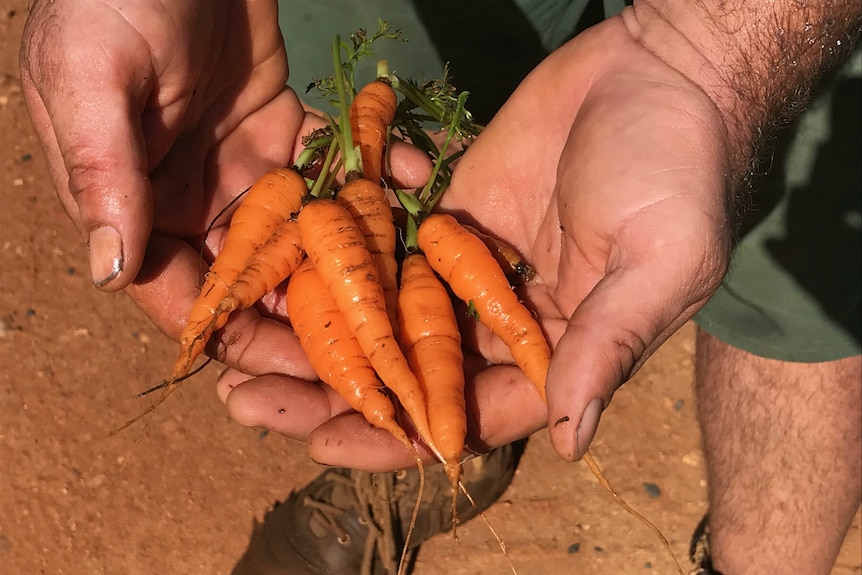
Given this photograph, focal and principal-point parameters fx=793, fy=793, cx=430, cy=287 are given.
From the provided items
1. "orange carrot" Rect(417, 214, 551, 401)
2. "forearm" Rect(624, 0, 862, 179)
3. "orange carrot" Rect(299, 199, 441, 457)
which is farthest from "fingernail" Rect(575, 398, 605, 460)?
"forearm" Rect(624, 0, 862, 179)

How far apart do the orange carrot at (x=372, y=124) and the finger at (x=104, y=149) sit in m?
0.83

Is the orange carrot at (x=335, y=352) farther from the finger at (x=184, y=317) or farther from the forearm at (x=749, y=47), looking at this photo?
the forearm at (x=749, y=47)

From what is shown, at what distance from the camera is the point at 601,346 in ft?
5.79

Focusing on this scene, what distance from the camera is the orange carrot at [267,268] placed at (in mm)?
2277

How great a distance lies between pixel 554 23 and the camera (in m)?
3.59

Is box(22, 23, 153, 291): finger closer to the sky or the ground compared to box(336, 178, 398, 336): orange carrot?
closer to the sky

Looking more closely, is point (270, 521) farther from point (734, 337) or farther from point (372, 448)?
point (734, 337)

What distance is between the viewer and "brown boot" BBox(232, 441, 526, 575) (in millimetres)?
3441

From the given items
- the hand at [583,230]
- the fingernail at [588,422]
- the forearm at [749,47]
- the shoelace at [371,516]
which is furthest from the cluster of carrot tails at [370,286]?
the shoelace at [371,516]

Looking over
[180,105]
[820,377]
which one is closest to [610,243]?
[180,105]

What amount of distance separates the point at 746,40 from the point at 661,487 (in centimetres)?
215

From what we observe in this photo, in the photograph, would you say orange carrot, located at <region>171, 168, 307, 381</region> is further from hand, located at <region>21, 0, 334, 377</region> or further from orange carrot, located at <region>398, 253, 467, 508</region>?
orange carrot, located at <region>398, 253, 467, 508</region>

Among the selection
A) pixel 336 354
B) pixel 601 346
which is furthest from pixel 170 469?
pixel 601 346

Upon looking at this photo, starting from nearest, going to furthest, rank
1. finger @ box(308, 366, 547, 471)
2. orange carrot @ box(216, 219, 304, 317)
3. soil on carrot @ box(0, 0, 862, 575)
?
finger @ box(308, 366, 547, 471), orange carrot @ box(216, 219, 304, 317), soil on carrot @ box(0, 0, 862, 575)
